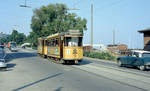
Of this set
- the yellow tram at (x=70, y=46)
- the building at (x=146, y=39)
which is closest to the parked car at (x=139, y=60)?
the yellow tram at (x=70, y=46)

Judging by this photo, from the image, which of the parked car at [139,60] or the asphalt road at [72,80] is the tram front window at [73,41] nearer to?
the parked car at [139,60]

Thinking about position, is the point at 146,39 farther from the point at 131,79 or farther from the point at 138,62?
the point at 131,79

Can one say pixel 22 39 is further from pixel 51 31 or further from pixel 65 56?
pixel 65 56

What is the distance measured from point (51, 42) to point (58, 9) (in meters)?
46.0

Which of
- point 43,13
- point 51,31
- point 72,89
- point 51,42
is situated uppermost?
point 43,13

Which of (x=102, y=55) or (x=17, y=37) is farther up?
(x=17, y=37)

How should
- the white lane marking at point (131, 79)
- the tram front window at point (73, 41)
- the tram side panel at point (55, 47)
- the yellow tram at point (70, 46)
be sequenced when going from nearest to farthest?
the white lane marking at point (131, 79) → the yellow tram at point (70, 46) → the tram front window at point (73, 41) → the tram side panel at point (55, 47)

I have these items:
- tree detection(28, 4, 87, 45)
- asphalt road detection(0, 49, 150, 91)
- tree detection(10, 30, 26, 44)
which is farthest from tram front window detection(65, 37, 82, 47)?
tree detection(10, 30, 26, 44)

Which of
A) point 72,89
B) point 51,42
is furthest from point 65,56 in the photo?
point 72,89

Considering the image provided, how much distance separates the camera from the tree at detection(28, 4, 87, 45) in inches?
2544

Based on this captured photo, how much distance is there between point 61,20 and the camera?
67.5 meters

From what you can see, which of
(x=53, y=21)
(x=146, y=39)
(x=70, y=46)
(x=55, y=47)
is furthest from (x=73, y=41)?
(x=53, y=21)

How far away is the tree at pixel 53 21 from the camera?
64.6 meters

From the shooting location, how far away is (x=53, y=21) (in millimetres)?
69125
